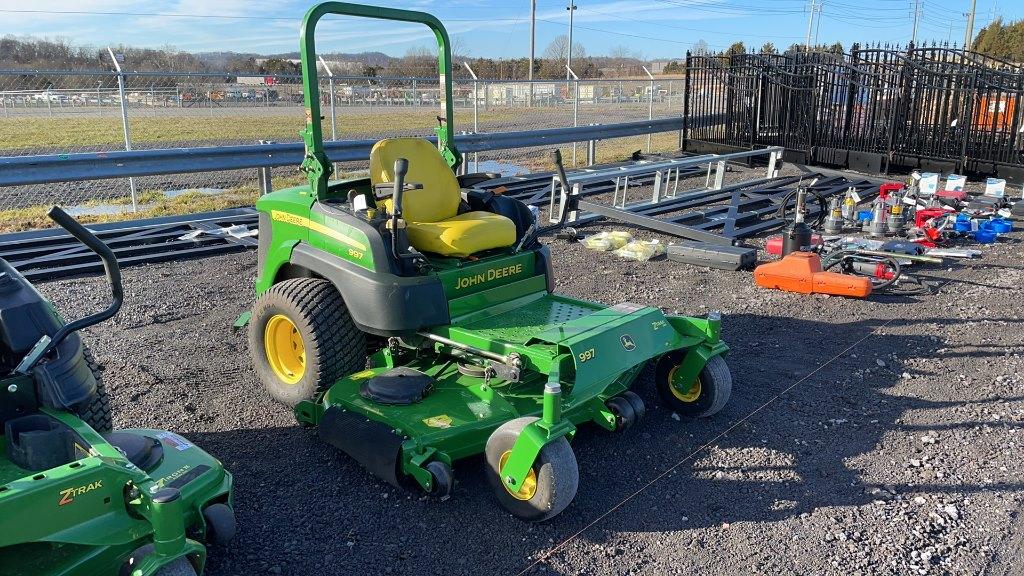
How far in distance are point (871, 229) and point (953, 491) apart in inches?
219

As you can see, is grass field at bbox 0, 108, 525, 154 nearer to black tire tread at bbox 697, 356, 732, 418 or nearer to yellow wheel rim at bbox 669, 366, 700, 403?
yellow wheel rim at bbox 669, 366, 700, 403

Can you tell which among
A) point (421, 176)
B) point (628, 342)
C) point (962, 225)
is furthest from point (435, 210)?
point (962, 225)

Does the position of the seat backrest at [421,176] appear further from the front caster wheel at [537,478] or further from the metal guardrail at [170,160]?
the metal guardrail at [170,160]

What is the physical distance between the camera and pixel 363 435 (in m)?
3.50

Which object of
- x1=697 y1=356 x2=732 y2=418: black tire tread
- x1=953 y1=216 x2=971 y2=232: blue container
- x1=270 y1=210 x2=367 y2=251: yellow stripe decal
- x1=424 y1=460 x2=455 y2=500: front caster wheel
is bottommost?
x1=424 y1=460 x2=455 y2=500: front caster wheel

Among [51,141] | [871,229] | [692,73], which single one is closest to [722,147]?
[692,73]

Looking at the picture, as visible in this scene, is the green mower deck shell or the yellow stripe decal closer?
the green mower deck shell

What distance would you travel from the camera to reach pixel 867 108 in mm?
12438

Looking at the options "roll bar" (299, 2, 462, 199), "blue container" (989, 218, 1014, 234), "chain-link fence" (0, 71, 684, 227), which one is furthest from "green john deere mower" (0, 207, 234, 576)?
"blue container" (989, 218, 1014, 234)

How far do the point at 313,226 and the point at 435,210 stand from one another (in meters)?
0.75

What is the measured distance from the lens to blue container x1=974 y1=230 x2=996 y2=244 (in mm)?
8258

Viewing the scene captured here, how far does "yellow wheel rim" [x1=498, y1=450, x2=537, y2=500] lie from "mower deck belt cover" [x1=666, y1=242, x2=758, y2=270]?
450cm

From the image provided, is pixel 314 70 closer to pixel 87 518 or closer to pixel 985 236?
pixel 87 518

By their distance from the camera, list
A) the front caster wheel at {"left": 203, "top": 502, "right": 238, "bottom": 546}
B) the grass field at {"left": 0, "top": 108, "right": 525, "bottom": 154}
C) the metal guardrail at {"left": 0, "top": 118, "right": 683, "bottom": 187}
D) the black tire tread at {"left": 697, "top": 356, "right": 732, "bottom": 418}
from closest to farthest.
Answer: the front caster wheel at {"left": 203, "top": 502, "right": 238, "bottom": 546}
the black tire tread at {"left": 697, "top": 356, "right": 732, "bottom": 418}
the metal guardrail at {"left": 0, "top": 118, "right": 683, "bottom": 187}
the grass field at {"left": 0, "top": 108, "right": 525, "bottom": 154}
